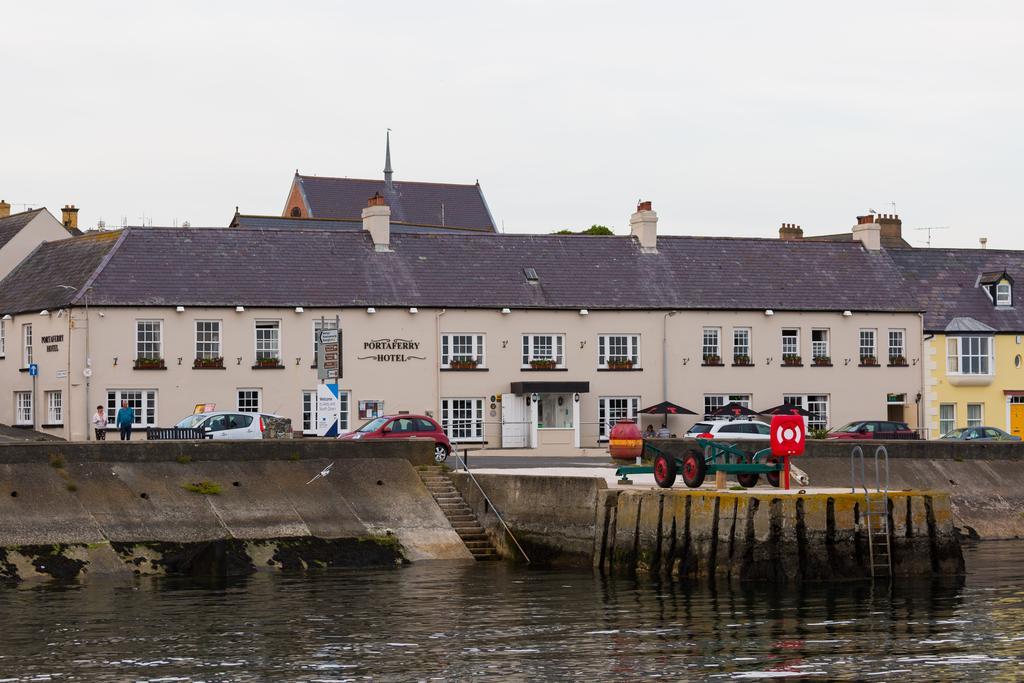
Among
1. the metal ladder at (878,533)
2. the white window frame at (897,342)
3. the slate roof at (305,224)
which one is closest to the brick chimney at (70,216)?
the slate roof at (305,224)

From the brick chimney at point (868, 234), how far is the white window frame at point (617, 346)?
12.6 metres

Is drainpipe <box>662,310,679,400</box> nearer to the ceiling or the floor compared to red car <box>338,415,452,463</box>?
nearer to the ceiling

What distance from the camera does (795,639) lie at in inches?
981

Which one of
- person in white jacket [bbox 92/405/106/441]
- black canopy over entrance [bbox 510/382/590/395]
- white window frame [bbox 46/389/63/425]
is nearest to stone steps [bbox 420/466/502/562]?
person in white jacket [bbox 92/405/106/441]

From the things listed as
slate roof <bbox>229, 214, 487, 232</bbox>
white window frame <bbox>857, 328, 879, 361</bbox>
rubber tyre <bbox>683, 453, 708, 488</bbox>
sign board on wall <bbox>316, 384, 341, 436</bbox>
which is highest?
slate roof <bbox>229, 214, 487, 232</bbox>

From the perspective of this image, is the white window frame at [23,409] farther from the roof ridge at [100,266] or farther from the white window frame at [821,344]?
the white window frame at [821,344]

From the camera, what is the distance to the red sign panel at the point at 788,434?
3447cm

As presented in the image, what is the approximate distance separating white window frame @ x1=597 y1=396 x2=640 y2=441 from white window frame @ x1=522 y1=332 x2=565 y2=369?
2177mm

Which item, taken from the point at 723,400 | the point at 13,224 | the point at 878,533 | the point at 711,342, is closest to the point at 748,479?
the point at 878,533

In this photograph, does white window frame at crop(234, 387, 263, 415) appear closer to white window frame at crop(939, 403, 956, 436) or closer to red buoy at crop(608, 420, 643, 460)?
red buoy at crop(608, 420, 643, 460)

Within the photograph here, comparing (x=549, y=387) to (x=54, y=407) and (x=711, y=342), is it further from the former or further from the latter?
(x=54, y=407)

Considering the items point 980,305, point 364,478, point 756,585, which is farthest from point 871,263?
point 756,585

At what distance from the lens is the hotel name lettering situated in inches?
2162

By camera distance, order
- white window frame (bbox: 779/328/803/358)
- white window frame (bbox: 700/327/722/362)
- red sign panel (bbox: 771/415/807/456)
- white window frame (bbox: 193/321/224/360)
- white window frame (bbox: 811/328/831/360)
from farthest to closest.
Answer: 1. white window frame (bbox: 811/328/831/360)
2. white window frame (bbox: 779/328/803/358)
3. white window frame (bbox: 700/327/722/362)
4. white window frame (bbox: 193/321/224/360)
5. red sign panel (bbox: 771/415/807/456)
